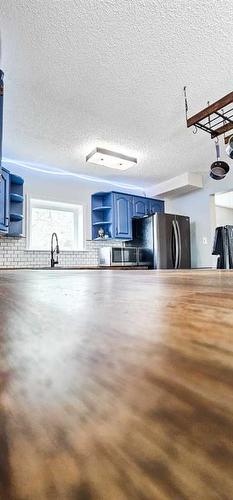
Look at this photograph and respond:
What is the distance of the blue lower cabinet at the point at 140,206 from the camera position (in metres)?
4.19

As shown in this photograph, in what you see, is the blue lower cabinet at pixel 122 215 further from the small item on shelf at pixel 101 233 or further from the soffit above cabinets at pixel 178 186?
the soffit above cabinets at pixel 178 186

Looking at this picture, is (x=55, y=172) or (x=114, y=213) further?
(x=114, y=213)

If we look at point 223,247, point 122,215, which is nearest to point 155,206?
point 122,215

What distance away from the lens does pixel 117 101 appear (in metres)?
2.21

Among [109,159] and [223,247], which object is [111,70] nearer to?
[109,159]

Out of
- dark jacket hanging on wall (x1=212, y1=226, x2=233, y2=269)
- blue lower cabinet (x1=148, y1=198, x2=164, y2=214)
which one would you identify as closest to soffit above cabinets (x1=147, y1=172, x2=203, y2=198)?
blue lower cabinet (x1=148, y1=198, x2=164, y2=214)

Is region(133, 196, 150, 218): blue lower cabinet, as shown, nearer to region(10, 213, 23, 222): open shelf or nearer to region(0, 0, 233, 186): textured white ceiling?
region(0, 0, 233, 186): textured white ceiling

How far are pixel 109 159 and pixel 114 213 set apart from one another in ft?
3.31

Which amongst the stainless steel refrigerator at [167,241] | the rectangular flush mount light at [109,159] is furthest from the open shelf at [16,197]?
the stainless steel refrigerator at [167,241]

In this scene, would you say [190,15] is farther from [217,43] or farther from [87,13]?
[87,13]

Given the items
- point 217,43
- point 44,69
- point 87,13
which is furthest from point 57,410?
point 44,69

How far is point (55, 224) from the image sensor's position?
394 centimetres

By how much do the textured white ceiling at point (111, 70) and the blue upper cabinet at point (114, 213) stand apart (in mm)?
1035

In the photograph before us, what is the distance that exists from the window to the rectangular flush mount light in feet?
3.32
